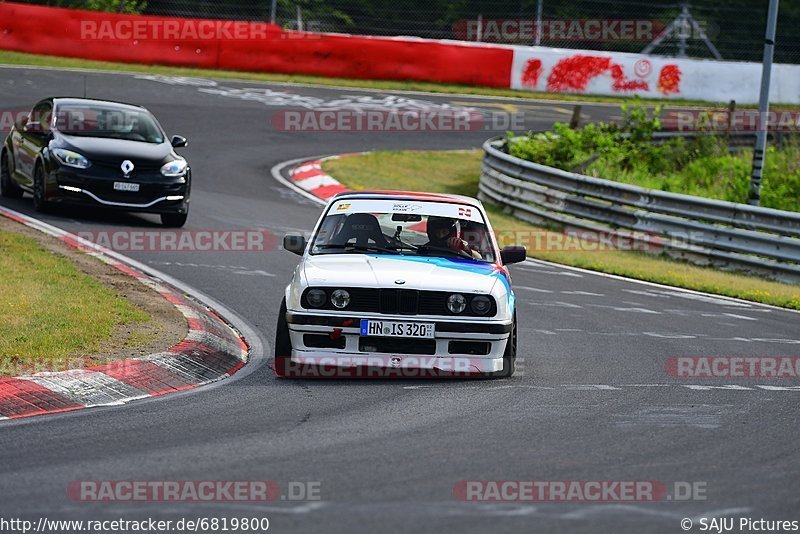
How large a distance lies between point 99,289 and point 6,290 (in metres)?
0.94

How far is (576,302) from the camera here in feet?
46.2

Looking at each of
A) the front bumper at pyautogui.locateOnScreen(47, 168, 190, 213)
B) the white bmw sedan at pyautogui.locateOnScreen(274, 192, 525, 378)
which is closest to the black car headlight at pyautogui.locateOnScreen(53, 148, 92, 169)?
the front bumper at pyautogui.locateOnScreen(47, 168, 190, 213)

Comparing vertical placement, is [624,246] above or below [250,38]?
below

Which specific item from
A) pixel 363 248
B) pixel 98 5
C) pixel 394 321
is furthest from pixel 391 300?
pixel 98 5

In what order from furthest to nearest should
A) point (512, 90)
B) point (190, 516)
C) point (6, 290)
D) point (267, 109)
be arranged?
1. point (512, 90)
2. point (267, 109)
3. point (6, 290)
4. point (190, 516)

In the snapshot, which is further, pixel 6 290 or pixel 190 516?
pixel 6 290

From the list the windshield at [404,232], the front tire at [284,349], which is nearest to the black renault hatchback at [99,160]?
the windshield at [404,232]

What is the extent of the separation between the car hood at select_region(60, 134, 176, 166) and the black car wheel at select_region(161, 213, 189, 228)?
2.43ft

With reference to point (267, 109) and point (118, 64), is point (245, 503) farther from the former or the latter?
point (118, 64)

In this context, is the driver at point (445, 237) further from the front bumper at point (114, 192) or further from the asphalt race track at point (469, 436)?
the front bumper at point (114, 192)

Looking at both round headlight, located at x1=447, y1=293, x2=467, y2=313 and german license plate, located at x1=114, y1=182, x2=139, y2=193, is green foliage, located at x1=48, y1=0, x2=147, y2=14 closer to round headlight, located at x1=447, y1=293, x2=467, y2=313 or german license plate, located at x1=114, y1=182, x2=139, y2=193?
german license plate, located at x1=114, y1=182, x2=139, y2=193

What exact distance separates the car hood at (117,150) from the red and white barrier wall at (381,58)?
18.6 m

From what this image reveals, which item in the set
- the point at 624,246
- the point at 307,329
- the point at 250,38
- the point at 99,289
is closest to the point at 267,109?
the point at 250,38

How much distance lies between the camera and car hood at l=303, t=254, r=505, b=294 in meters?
9.14
